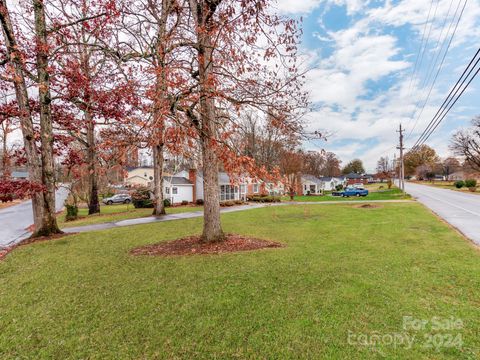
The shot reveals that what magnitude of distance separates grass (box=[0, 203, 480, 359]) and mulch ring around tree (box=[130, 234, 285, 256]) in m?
0.53

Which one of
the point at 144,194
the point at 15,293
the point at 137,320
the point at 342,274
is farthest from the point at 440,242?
the point at 144,194

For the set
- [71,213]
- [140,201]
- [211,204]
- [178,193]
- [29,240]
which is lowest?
[29,240]

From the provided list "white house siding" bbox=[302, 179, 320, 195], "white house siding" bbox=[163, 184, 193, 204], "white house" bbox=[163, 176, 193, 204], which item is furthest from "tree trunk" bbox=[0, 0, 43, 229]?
"white house siding" bbox=[302, 179, 320, 195]

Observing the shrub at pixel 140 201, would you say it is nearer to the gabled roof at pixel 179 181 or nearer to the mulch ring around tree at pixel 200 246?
the gabled roof at pixel 179 181

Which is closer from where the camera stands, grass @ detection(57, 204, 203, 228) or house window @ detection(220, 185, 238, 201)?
grass @ detection(57, 204, 203, 228)

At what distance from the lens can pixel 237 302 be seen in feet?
12.8

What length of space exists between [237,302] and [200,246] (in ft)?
12.2

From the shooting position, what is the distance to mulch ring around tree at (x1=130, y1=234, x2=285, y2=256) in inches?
275

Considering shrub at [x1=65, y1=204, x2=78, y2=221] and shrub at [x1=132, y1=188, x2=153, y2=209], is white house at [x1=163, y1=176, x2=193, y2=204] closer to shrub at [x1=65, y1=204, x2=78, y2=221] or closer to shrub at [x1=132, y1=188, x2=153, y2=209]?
shrub at [x1=132, y1=188, x2=153, y2=209]

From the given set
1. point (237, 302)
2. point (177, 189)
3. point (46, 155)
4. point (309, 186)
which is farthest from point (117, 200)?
point (309, 186)

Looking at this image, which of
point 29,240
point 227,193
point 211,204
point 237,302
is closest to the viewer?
point 237,302

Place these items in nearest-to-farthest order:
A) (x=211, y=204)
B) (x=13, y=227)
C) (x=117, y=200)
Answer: (x=211, y=204) < (x=13, y=227) < (x=117, y=200)

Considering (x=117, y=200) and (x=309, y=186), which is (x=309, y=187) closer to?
(x=309, y=186)

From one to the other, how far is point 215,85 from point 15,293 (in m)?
5.47
